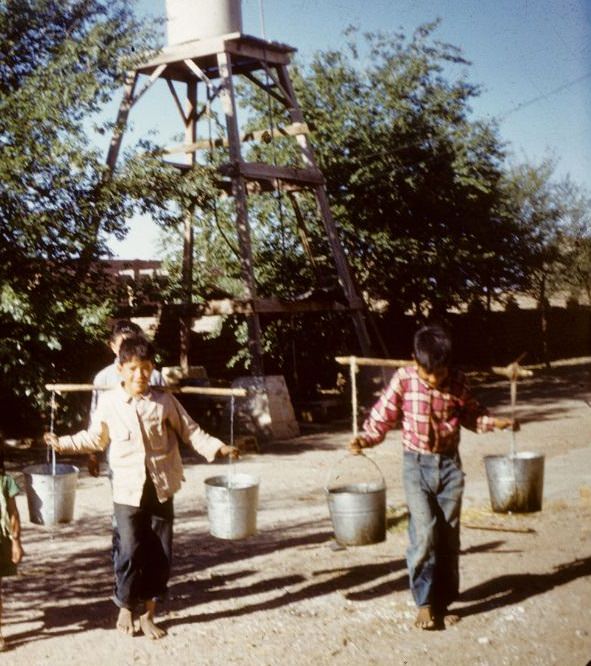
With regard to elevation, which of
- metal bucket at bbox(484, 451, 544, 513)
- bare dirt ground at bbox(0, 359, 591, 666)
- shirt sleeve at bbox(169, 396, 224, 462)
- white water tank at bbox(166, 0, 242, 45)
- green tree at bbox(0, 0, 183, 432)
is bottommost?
bare dirt ground at bbox(0, 359, 591, 666)

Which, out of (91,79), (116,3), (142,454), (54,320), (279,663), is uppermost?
(116,3)

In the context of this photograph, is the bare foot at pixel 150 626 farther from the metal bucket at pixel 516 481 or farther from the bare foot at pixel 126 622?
the metal bucket at pixel 516 481

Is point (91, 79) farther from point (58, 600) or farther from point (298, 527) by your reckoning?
point (58, 600)

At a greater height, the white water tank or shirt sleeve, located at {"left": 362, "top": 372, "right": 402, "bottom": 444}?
the white water tank

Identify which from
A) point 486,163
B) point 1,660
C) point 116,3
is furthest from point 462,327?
point 1,660

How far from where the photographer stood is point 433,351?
16.4 ft

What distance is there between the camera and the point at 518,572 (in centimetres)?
613

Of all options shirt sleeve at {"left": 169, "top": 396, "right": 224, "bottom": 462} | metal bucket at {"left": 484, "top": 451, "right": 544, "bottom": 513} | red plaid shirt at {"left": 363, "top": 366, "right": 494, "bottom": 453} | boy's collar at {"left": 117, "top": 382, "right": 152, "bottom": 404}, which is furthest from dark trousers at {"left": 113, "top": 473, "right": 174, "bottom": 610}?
metal bucket at {"left": 484, "top": 451, "right": 544, "bottom": 513}

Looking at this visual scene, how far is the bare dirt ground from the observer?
4.72 m

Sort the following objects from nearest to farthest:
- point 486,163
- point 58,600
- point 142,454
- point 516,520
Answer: point 142,454, point 58,600, point 516,520, point 486,163

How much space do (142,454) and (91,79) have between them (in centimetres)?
938

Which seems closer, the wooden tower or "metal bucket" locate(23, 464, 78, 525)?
"metal bucket" locate(23, 464, 78, 525)

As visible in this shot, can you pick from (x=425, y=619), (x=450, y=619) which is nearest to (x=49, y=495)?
(x=425, y=619)

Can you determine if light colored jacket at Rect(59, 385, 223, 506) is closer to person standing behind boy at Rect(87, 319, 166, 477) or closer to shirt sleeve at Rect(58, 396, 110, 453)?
shirt sleeve at Rect(58, 396, 110, 453)
